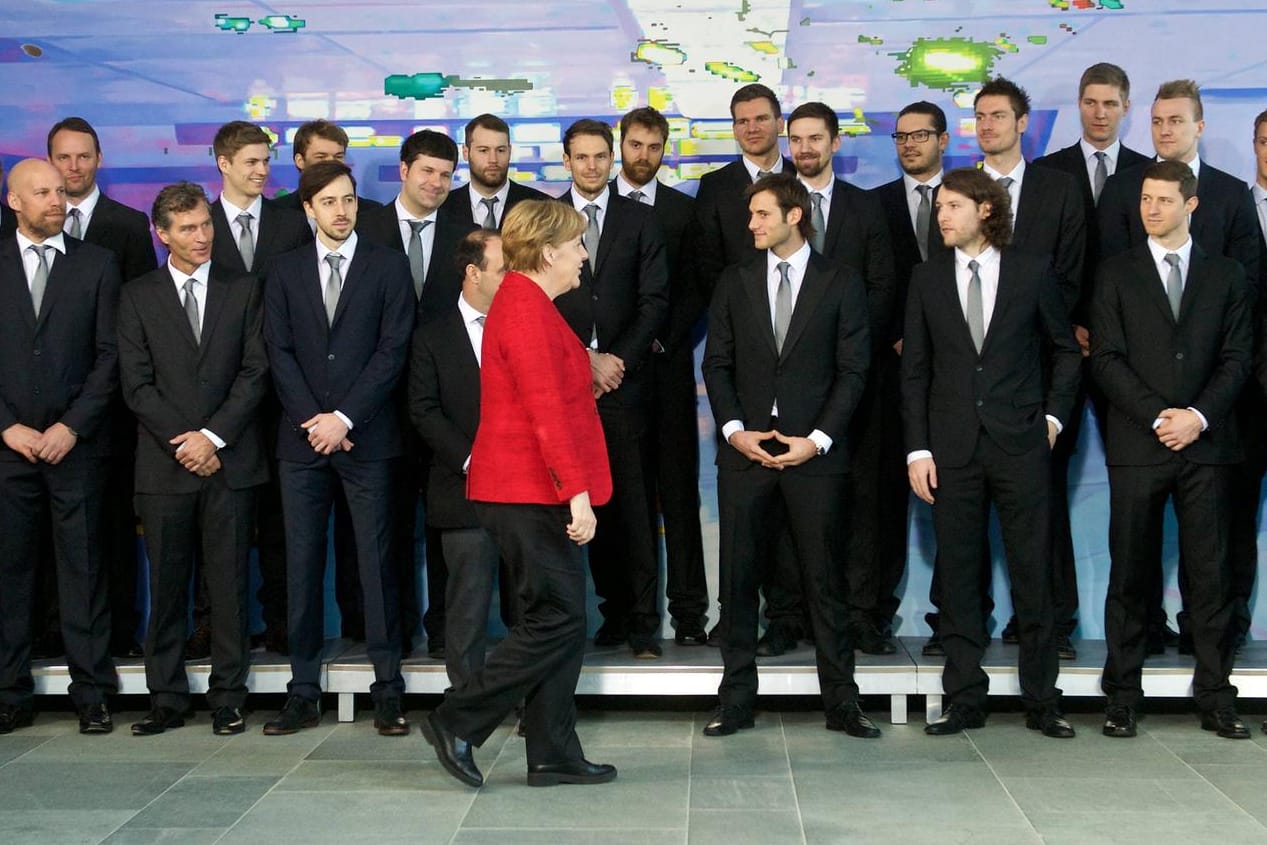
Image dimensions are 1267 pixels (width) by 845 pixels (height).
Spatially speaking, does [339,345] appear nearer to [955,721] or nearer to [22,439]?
[22,439]

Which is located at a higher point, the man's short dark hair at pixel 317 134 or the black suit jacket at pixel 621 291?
the man's short dark hair at pixel 317 134

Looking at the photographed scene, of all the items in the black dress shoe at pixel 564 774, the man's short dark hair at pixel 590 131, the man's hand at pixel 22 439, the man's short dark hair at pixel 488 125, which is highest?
the man's short dark hair at pixel 488 125

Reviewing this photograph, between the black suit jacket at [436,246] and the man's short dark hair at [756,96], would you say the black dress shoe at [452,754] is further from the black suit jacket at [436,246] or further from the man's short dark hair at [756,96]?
the man's short dark hair at [756,96]

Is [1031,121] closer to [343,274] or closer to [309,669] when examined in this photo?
[343,274]

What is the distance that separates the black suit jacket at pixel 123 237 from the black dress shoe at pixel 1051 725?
3.59m

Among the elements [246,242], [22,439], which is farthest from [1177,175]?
[22,439]

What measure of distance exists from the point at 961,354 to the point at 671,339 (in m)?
1.14

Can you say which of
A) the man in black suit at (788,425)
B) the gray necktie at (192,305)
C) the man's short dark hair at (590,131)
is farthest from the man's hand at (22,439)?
the man in black suit at (788,425)

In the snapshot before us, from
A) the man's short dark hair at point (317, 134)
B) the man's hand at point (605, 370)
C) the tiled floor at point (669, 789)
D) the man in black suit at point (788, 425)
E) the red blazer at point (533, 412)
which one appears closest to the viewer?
the tiled floor at point (669, 789)

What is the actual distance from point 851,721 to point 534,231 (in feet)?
6.51

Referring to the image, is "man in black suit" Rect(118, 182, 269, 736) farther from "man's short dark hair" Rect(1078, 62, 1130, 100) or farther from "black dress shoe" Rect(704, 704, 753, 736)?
"man's short dark hair" Rect(1078, 62, 1130, 100)

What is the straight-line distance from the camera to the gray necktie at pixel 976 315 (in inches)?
205

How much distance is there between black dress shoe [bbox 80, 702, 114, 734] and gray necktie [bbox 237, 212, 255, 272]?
→ 1638 mm

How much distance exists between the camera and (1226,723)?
520 cm
